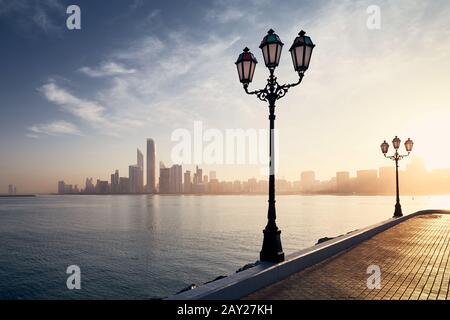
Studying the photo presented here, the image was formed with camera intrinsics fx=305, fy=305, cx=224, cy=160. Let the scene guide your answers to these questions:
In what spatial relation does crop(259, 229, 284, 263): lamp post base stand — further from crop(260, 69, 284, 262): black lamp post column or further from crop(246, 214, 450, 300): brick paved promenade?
crop(246, 214, 450, 300): brick paved promenade

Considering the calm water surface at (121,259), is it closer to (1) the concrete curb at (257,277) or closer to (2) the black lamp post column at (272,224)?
(1) the concrete curb at (257,277)

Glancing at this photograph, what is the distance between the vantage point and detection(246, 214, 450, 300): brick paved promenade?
6.44m

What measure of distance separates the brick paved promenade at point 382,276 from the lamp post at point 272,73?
92 centimetres

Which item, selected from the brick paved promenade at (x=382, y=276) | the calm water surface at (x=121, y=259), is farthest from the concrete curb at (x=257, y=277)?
the calm water surface at (x=121, y=259)

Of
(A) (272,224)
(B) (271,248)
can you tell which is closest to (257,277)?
(B) (271,248)

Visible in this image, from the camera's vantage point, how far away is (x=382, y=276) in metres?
7.80

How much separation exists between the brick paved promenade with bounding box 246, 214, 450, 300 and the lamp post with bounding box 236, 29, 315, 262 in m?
0.92

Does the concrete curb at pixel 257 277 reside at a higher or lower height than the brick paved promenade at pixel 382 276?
higher

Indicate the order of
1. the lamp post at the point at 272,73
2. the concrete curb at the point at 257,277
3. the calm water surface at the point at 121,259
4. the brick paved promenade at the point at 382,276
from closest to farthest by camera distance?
the concrete curb at the point at 257,277 < the brick paved promenade at the point at 382,276 < the lamp post at the point at 272,73 < the calm water surface at the point at 121,259

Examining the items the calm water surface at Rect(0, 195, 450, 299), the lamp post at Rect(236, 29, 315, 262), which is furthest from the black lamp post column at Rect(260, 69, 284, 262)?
the calm water surface at Rect(0, 195, 450, 299)

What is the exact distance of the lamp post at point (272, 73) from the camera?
785 cm
